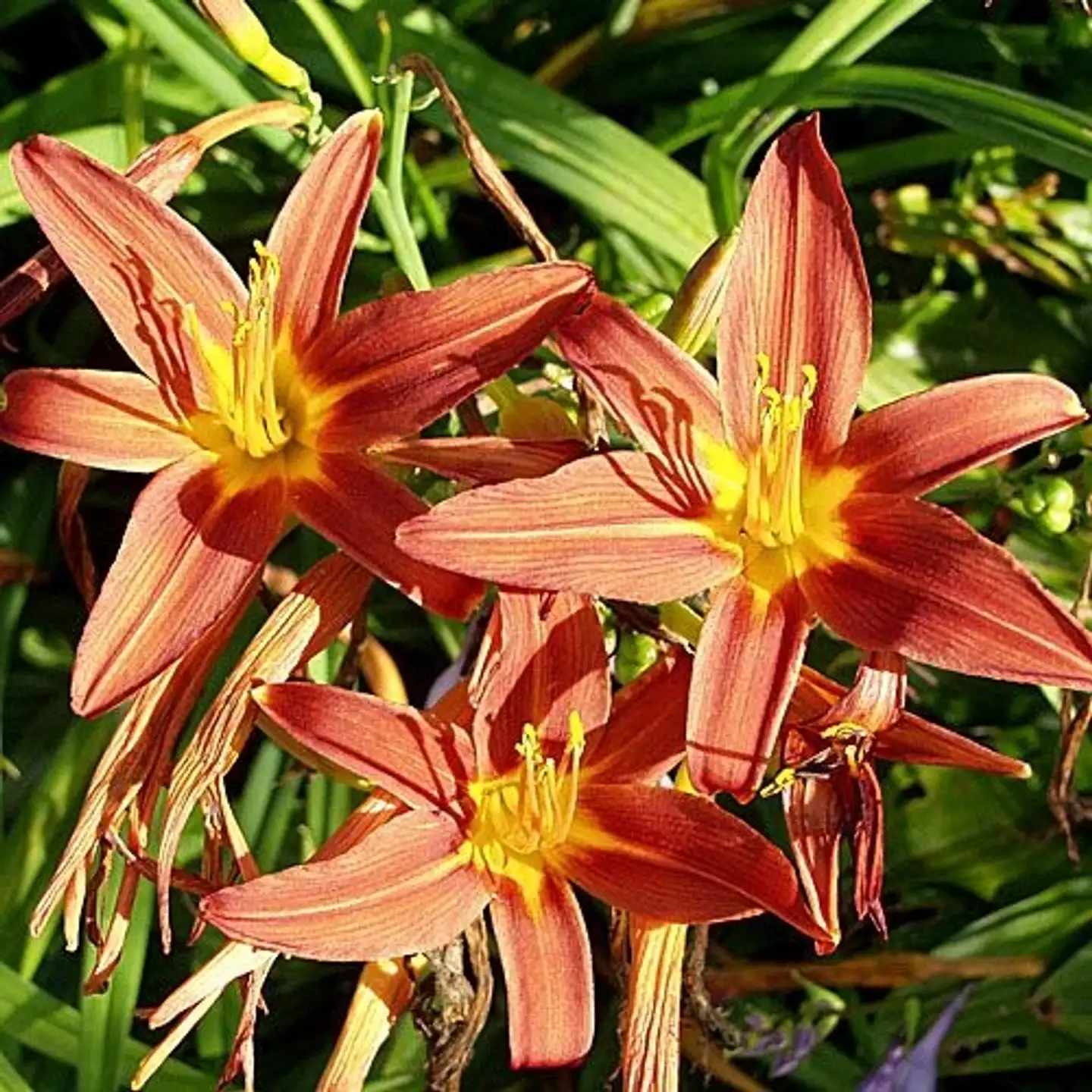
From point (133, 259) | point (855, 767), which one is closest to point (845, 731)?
point (855, 767)

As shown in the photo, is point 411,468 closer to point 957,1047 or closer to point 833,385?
point 833,385

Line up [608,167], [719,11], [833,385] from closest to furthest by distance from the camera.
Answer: [833,385]
[608,167]
[719,11]

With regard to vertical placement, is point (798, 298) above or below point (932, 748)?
above

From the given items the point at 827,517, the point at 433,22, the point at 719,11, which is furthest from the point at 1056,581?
the point at 433,22

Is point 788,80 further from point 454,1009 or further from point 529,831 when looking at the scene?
point 454,1009

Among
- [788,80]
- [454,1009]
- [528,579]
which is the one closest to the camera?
[528,579]

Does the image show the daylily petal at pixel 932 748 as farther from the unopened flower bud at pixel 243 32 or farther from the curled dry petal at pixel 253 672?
the unopened flower bud at pixel 243 32
